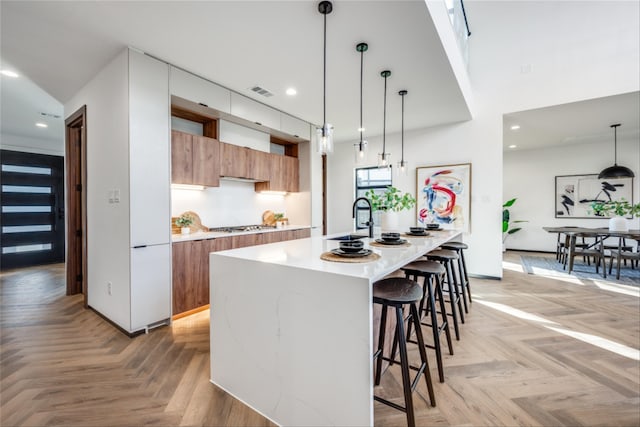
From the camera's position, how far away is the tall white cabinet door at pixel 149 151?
2596mm

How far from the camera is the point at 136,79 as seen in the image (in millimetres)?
2613

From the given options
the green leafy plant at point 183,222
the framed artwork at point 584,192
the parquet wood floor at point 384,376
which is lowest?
the parquet wood floor at point 384,376

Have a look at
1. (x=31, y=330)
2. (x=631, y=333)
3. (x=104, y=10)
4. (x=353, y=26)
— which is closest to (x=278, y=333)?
(x=353, y=26)

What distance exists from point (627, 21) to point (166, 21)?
572 centimetres

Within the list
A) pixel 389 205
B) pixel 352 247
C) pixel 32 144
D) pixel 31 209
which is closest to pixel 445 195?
pixel 389 205

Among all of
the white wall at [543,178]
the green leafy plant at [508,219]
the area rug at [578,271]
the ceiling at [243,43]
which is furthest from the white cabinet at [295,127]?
the white wall at [543,178]

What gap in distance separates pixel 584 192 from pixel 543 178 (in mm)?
848

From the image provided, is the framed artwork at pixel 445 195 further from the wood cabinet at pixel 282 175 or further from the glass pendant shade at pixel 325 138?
the glass pendant shade at pixel 325 138

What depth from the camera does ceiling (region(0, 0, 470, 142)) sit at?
6.79ft

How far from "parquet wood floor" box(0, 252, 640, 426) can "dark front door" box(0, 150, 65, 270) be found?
2.86 metres

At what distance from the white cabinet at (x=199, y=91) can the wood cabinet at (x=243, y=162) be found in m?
0.50

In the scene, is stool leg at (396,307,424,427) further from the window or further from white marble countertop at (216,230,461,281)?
the window

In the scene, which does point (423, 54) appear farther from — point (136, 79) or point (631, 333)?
point (631, 333)

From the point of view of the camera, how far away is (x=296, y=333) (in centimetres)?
143
